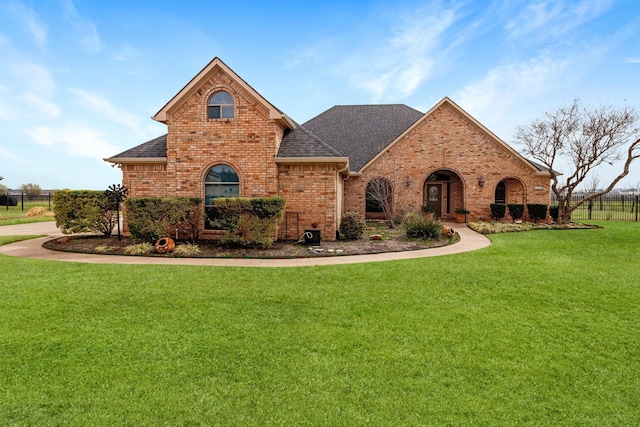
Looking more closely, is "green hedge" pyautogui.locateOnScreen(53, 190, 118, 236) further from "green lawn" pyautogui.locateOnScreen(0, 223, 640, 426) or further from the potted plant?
the potted plant

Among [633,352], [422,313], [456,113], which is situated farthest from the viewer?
[456,113]

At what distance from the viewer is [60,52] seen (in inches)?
500

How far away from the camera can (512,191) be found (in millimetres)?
19266

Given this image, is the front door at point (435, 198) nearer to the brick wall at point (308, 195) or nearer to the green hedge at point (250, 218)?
the brick wall at point (308, 195)

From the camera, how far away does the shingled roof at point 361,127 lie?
20922 millimetres

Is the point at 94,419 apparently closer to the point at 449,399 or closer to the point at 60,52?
the point at 449,399

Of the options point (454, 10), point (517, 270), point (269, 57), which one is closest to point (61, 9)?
point (269, 57)

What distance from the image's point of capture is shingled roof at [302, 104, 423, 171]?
2092 centimetres

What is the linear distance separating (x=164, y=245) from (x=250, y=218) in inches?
113

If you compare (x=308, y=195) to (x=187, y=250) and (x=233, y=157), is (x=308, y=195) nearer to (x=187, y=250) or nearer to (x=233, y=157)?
A: (x=233, y=157)

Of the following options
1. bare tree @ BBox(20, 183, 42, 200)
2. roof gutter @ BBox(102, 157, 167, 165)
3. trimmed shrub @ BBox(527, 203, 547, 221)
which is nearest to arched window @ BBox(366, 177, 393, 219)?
trimmed shrub @ BBox(527, 203, 547, 221)

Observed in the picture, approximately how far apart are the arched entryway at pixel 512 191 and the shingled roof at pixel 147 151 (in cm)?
1849

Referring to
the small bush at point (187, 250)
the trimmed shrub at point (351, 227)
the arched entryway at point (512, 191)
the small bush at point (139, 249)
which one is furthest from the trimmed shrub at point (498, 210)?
the small bush at point (139, 249)

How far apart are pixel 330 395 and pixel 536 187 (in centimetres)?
2039
